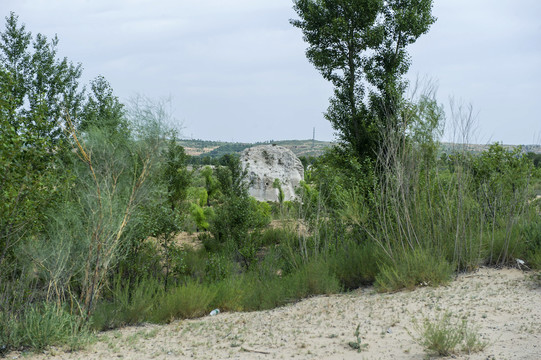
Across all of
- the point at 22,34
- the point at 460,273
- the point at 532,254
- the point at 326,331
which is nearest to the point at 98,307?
the point at 326,331

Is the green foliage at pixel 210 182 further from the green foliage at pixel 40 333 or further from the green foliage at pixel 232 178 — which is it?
the green foliage at pixel 40 333

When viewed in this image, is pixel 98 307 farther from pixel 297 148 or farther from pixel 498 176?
pixel 297 148

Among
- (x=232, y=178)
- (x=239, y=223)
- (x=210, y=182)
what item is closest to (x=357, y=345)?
(x=239, y=223)

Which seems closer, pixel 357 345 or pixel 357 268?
pixel 357 345

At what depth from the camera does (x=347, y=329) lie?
5.59 m

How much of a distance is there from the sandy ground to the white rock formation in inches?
578

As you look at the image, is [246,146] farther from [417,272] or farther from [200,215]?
[417,272]

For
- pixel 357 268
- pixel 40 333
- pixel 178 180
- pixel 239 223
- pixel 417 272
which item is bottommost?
pixel 40 333

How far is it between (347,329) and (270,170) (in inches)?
669

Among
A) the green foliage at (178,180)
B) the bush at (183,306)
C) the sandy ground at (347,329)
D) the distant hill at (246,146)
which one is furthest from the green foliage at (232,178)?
the distant hill at (246,146)

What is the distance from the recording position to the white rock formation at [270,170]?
21797mm

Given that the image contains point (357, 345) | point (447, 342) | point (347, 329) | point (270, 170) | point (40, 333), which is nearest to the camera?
point (447, 342)

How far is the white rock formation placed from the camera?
21.8 metres

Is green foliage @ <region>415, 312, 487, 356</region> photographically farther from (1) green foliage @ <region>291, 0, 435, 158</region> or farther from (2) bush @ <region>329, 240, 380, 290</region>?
(1) green foliage @ <region>291, 0, 435, 158</region>
